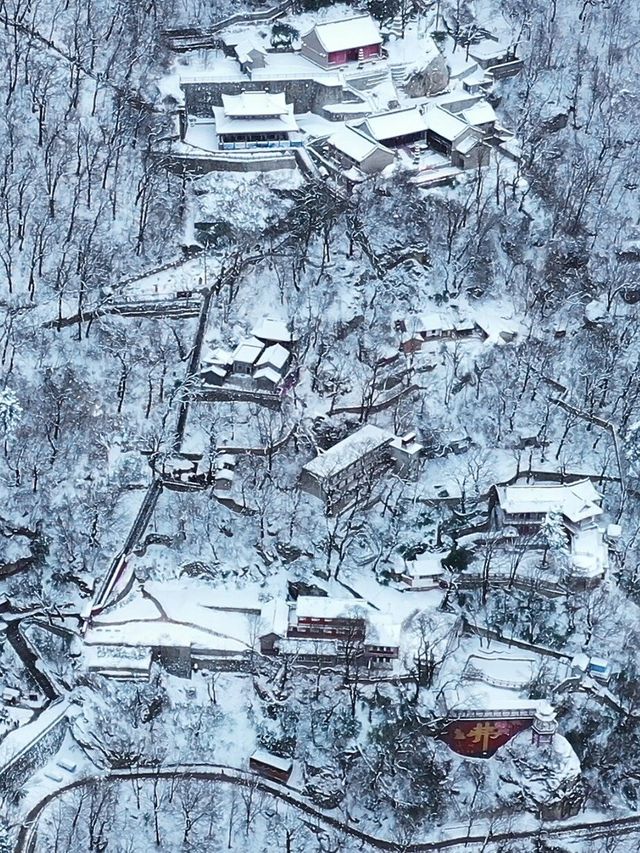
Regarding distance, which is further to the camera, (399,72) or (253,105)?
(399,72)

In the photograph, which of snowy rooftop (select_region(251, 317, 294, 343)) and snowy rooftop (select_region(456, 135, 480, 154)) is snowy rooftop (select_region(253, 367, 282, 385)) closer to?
snowy rooftop (select_region(251, 317, 294, 343))

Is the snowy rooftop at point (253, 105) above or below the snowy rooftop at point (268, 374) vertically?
above

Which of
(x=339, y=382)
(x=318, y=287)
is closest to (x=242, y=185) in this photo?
(x=318, y=287)

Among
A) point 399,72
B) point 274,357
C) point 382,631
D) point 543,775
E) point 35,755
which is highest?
point 399,72

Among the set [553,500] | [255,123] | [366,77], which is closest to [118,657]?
[553,500]

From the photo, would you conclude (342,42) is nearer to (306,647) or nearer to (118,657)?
(306,647)

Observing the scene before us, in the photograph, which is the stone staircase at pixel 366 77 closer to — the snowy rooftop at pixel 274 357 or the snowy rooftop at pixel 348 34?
the snowy rooftop at pixel 348 34

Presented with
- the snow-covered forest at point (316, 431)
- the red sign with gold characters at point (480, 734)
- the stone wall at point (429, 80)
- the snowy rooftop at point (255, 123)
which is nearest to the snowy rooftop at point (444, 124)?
the snow-covered forest at point (316, 431)
